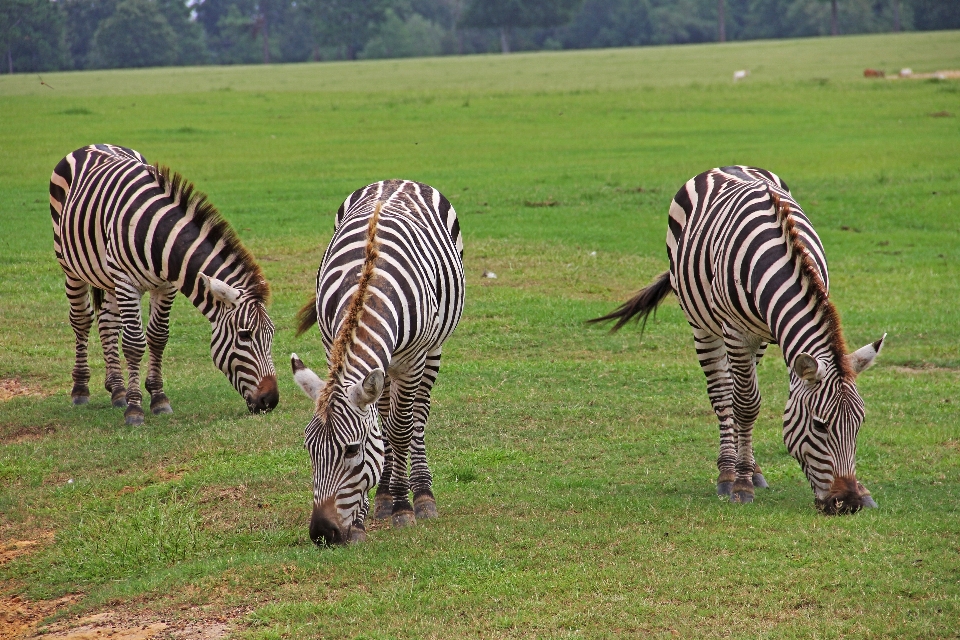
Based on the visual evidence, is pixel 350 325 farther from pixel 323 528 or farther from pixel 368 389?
pixel 323 528

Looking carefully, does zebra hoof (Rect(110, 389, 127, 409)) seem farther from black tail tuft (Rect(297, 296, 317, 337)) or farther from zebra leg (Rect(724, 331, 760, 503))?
zebra leg (Rect(724, 331, 760, 503))

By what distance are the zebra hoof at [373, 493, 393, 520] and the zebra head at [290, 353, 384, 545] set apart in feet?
4.15

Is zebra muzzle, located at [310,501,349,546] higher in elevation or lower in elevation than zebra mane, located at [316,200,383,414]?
lower

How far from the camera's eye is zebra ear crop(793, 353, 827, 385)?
21.3 ft

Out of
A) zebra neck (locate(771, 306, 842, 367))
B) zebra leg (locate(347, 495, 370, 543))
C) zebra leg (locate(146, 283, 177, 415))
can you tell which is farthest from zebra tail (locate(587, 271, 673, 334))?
zebra leg (locate(146, 283, 177, 415))

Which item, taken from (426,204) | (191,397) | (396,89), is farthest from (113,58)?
(426,204)

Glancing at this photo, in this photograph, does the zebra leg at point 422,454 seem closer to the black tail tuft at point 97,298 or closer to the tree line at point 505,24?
the black tail tuft at point 97,298

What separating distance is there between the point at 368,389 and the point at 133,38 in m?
57.3

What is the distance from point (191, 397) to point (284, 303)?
141 inches

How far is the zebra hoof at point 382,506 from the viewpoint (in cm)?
743

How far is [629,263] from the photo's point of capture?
16.5 m

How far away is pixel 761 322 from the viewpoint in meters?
7.29

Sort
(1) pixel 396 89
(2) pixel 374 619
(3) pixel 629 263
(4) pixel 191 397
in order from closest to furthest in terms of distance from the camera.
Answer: (2) pixel 374 619
(4) pixel 191 397
(3) pixel 629 263
(1) pixel 396 89

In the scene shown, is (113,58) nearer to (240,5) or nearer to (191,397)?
(191,397)
